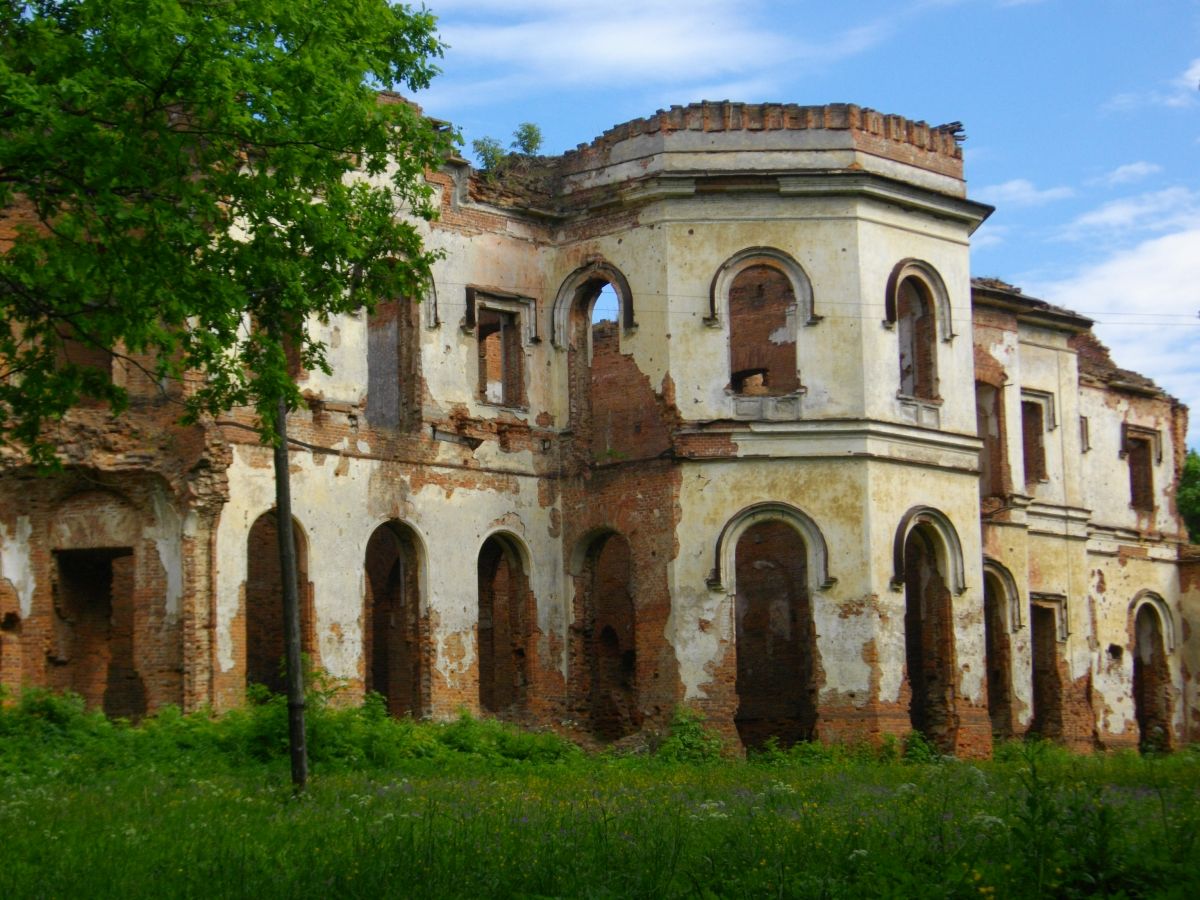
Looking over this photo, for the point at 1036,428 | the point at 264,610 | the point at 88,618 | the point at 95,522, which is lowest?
the point at 88,618

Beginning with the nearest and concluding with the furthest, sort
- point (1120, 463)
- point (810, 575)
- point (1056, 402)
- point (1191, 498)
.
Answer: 1. point (810, 575)
2. point (1056, 402)
3. point (1120, 463)
4. point (1191, 498)

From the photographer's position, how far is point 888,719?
77.2ft

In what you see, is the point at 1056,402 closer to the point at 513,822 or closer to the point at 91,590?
the point at 91,590

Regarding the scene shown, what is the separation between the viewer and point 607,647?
28.0m

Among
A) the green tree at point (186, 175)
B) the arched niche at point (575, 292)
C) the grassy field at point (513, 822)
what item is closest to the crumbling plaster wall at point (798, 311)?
the arched niche at point (575, 292)

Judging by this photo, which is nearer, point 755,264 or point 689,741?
point 689,741

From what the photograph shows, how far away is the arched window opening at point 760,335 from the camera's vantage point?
2945cm

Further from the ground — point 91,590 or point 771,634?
point 91,590

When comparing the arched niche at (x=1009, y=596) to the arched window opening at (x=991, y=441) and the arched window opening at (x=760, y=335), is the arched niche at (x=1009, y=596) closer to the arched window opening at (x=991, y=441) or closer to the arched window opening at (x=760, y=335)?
the arched window opening at (x=991, y=441)

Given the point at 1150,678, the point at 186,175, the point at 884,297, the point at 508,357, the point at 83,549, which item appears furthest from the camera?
the point at 1150,678

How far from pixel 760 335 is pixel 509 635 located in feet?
25.3

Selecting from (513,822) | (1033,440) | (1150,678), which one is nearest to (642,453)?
(1033,440)

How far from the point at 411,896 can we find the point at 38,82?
6.01 m

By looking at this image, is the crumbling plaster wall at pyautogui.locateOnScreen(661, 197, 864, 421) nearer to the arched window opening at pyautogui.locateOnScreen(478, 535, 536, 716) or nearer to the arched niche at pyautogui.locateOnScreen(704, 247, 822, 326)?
the arched niche at pyautogui.locateOnScreen(704, 247, 822, 326)
